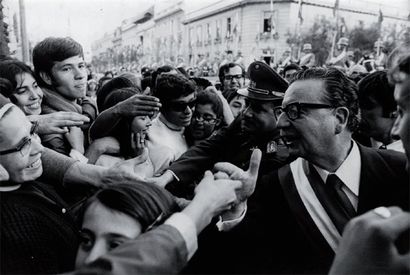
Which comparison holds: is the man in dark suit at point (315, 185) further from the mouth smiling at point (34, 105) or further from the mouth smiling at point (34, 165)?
the mouth smiling at point (34, 105)

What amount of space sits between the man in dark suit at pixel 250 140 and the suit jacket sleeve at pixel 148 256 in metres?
1.40

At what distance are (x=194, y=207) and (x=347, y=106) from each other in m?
1.26

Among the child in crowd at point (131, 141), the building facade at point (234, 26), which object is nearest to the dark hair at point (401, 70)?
the child in crowd at point (131, 141)

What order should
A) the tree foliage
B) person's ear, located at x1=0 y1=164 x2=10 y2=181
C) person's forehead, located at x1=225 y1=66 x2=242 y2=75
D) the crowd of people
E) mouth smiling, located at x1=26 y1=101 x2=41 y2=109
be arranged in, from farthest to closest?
the tree foliage, person's forehead, located at x1=225 y1=66 x2=242 y2=75, mouth smiling, located at x1=26 y1=101 x2=41 y2=109, person's ear, located at x1=0 y1=164 x2=10 y2=181, the crowd of people

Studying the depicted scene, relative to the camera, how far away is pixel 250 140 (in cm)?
281

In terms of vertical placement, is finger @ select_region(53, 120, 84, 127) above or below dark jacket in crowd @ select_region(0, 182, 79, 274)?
above

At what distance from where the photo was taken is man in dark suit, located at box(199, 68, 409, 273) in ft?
6.06

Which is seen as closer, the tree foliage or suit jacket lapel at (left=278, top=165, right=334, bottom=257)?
suit jacket lapel at (left=278, top=165, right=334, bottom=257)

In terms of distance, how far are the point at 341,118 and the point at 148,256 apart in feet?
4.79

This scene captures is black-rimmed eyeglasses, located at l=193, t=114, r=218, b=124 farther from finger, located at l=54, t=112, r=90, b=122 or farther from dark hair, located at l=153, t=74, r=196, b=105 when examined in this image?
finger, located at l=54, t=112, r=90, b=122

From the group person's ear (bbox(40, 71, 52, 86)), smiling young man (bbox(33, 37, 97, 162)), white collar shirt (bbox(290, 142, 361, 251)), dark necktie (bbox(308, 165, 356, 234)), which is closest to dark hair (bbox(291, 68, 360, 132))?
white collar shirt (bbox(290, 142, 361, 251))

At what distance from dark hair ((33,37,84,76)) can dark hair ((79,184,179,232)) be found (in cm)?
175

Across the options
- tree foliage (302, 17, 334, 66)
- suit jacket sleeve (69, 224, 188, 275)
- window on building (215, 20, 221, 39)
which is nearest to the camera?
suit jacket sleeve (69, 224, 188, 275)

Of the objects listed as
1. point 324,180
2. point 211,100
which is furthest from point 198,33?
point 324,180
